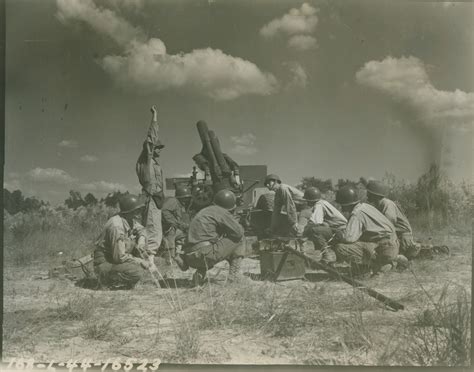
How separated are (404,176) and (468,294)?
178cm

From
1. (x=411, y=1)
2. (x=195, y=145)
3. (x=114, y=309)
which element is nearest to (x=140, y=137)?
(x=195, y=145)

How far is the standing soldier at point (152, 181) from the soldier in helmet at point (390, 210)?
313 cm

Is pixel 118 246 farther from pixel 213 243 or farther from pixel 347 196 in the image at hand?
pixel 347 196

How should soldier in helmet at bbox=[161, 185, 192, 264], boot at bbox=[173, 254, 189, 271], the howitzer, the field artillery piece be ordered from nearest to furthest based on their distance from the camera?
1. the howitzer
2. the field artillery piece
3. boot at bbox=[173, 254, 189, 271]
4. soldier in helmet at bbox=[161, 185, 192, 264]

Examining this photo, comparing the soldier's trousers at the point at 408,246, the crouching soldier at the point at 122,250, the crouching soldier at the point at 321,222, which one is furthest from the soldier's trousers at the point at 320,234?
the crouching soldier at the point at 122,250

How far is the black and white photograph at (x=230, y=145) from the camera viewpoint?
630 centimetres

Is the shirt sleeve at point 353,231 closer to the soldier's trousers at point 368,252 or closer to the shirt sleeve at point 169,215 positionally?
the soldier's trousers at point 368,252

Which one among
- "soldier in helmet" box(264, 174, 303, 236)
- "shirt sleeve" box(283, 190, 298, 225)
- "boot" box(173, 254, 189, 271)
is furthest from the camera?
"shirt sleeve" box(283, 190, 298, 225)

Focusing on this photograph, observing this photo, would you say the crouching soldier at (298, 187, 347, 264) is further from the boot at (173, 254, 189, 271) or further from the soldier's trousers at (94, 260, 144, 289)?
the soldier's trousers at (94, 260, 144, 289)

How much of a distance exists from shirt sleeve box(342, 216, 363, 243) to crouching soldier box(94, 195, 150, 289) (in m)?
2.78

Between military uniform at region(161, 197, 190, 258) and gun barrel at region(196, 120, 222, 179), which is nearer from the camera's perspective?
gun barrel at region(196, 120, 222, 179)

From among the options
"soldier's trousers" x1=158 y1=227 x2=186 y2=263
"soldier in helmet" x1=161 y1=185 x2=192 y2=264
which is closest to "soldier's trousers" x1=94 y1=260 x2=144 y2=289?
"soldier's trousers" x1=158 y1=227 x2=186 y2=263

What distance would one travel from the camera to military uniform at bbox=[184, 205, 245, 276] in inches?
265

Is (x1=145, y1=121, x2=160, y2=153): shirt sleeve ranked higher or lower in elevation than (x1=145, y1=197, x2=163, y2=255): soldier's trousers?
higher
